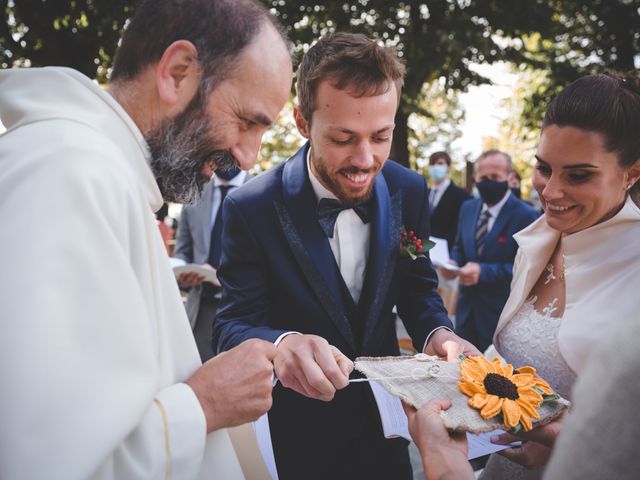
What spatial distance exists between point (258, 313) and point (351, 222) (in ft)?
2.17

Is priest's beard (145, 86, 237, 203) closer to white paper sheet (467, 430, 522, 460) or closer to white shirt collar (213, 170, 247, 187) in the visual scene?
white paper sheet (467, 430, 522, 460)

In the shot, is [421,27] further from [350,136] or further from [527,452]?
[527,452]

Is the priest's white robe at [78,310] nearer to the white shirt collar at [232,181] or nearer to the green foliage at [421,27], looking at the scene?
the white shirt collar at [232,181]

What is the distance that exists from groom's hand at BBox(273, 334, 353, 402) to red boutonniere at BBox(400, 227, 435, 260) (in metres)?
0.78

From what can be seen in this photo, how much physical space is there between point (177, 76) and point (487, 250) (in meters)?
4.47

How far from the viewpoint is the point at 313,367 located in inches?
69.1

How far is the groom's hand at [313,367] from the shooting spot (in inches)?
68.3

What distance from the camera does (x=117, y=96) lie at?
64.6 inches

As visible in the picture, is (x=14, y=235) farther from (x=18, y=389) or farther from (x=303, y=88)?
(x=303, y=88)

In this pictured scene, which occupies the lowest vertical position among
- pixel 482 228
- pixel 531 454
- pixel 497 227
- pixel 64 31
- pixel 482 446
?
pixel 482 228

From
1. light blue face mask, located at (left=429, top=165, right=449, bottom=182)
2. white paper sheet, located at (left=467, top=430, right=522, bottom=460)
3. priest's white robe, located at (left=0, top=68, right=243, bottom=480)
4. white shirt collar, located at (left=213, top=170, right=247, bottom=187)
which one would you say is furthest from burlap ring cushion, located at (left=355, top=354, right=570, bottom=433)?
light blue face mask, located at (left=429, top=165, right=449, bottom=182)

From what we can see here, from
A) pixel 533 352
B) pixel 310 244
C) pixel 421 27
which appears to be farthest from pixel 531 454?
pixel 421 27

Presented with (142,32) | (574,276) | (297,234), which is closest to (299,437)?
(297,234)

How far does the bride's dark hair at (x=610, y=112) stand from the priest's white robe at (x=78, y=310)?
1.94m
